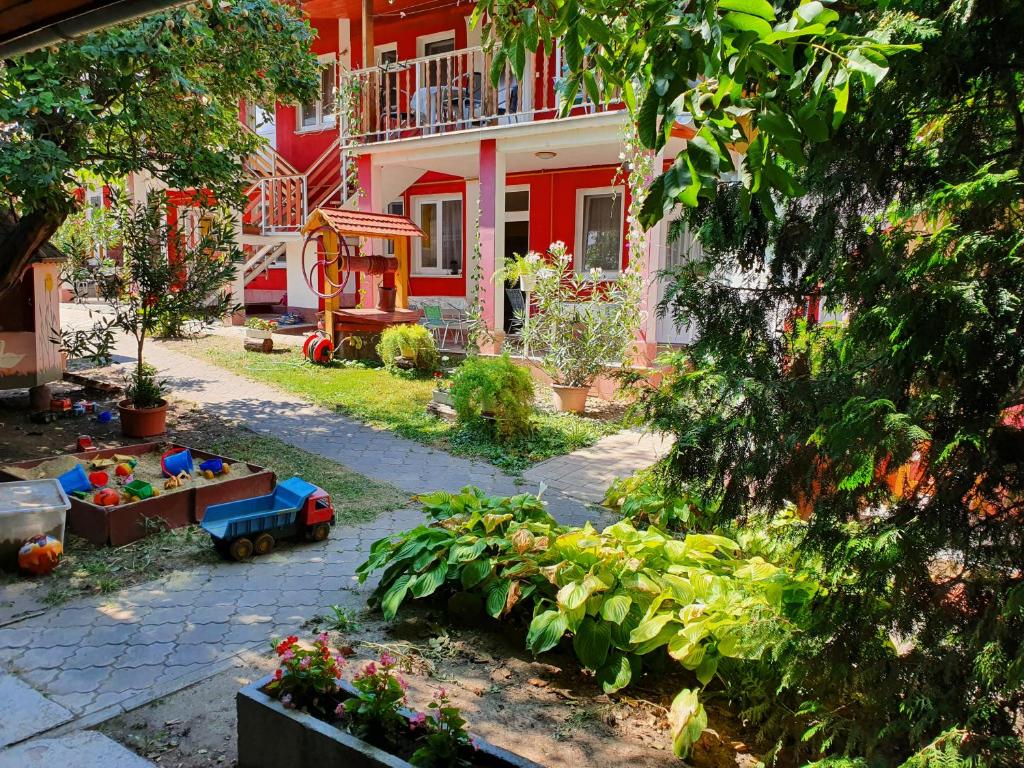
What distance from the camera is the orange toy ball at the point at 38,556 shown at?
15.5 ft

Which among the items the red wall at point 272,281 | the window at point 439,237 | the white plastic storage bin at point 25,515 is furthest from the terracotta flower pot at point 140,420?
the red wall at point 272,281

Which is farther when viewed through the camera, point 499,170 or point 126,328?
point 499,170

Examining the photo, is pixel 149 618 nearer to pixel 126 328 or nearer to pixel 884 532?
pixel 884 532

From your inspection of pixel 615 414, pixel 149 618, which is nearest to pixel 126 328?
pixel 149 618

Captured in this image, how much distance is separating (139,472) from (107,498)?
1170mm

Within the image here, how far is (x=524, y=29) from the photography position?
2.50m

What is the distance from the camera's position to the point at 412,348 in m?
12.5

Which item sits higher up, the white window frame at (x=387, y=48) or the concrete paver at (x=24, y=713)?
the white window frame at (x=387, y=48)

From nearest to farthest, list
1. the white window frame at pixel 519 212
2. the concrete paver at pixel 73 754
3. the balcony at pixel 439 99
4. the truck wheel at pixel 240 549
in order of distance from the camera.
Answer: the concrete paver at pixel 73 754, the truck wheel at pixel 240 549, the balcony at pixel 439 99, the white window frame at pixel 519 212

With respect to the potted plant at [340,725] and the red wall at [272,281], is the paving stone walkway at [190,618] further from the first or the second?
the red wall at [272,281]

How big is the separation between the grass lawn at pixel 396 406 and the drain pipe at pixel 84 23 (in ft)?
16.3

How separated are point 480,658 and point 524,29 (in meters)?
2.91

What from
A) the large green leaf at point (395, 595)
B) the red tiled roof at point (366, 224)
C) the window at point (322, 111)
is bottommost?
the large green leaf at point (395, 595)

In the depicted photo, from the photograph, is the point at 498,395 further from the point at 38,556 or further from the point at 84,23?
the point at 84,23
